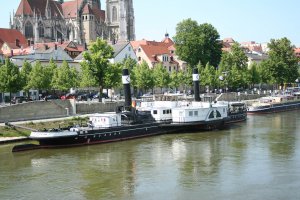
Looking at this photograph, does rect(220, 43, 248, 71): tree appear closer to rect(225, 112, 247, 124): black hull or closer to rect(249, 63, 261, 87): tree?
rect(249, 63, 261, 87): tree

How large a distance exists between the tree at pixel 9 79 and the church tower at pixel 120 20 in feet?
308

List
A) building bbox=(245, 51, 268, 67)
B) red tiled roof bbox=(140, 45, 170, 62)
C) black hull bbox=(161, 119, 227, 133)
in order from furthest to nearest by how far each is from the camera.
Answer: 1. building bbox=(245, 51, 268, 67)
2. red tiled roof bbox=(140, 45, 170, 62)
3. black hull bbox=(161, 119, 227, 133)

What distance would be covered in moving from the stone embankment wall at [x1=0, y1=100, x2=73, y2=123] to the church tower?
3849 inches

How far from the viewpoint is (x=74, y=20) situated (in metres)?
147

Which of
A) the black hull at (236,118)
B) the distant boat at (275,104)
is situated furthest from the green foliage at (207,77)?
the black hull at (236,118)

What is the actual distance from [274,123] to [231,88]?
44.2m

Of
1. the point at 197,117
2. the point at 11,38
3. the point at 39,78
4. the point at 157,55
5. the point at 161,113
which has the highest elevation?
the point at 11,38

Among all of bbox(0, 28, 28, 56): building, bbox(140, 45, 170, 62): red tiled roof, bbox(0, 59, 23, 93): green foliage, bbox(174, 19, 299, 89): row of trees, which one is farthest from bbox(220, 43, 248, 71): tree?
bbox(0, 59, 23, 93): green foliage

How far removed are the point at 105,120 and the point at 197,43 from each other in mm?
59392

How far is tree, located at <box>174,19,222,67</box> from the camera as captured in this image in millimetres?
99500

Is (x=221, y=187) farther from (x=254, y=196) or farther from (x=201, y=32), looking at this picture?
(x=201, y=32)

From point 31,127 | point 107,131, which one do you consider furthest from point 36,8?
point 107,131

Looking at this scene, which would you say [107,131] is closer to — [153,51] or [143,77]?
[143,77]

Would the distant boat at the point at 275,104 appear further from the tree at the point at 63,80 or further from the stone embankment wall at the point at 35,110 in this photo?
the stone embankment wall at the point at 35,110
